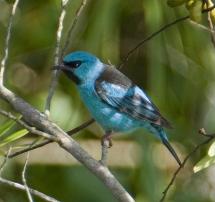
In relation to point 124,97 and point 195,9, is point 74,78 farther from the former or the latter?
point 195,9

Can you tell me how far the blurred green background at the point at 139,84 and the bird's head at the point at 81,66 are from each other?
0.30ft

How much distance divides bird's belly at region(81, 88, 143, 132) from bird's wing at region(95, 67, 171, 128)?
0.03 metres

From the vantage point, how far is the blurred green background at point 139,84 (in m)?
5.02

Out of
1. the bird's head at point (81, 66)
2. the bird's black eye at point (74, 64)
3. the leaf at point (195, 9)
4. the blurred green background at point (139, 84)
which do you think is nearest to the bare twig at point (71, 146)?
the leaf at point (195, 9)

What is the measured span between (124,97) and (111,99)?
0.09 m

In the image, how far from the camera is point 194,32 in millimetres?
5043

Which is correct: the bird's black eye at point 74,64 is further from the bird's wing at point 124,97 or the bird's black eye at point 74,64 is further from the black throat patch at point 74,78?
the bird's wing at point 124,97

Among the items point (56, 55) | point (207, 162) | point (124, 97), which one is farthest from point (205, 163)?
point (124, 97)

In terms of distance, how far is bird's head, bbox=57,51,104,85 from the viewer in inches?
189

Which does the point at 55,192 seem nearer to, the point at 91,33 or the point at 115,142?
the point at 115,142

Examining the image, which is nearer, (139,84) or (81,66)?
(81,66)

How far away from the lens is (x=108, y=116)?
4.91 metres

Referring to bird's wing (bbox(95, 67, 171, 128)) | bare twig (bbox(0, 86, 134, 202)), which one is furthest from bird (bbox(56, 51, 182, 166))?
bare twig (bbox(0, 86, 134, 202))

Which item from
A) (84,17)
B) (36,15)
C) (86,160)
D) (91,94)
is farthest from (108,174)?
(36,15)
